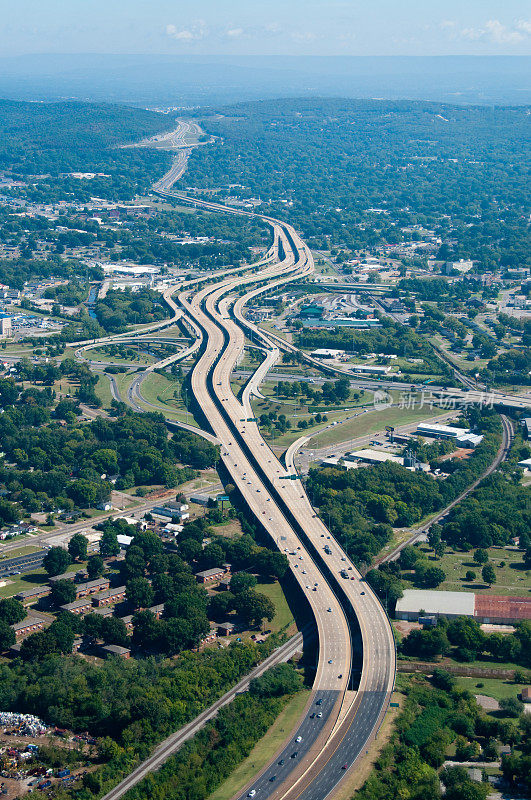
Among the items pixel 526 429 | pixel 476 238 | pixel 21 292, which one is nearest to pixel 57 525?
pixel 526 429

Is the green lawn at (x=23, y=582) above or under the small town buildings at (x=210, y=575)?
under

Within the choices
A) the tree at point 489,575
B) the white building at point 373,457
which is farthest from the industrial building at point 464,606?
the white building at point 373,457

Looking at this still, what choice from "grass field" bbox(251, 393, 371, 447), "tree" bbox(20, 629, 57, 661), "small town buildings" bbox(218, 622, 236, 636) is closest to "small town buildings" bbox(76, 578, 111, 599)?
"tree" bbox(20, 629, 57, 661)

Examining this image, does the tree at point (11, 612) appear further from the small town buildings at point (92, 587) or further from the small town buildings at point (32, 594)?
the small town buildings at point (92, 587)

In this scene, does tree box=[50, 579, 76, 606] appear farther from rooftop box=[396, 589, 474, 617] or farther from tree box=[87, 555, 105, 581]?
rooftop box=[396, 589, 474, 617]

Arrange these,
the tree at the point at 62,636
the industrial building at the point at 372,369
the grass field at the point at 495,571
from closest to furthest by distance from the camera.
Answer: the tree at the point at 62,636
the grass field at the point at 495,571
the industrial building at the point at 372,369
